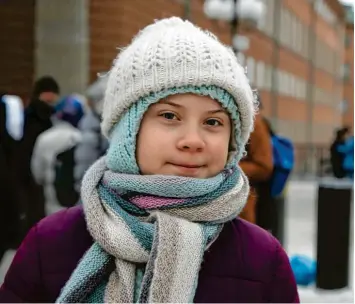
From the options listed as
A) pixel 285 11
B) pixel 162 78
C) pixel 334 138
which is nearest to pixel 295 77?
pixel 334 138

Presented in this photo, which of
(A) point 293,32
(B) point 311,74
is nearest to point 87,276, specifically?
(A) point 293,32

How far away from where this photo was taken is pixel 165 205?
4.19ft

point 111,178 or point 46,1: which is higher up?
point 46,1

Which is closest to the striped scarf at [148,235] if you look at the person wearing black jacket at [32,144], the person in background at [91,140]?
the person in background at [91,140]

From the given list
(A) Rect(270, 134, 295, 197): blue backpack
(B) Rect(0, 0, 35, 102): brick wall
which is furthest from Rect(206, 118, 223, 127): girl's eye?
(B) Rect(0, 0, 35, 102): brick wall

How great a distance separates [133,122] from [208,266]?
0.32 metres

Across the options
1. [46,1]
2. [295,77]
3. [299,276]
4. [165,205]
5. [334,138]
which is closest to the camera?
[165,205]

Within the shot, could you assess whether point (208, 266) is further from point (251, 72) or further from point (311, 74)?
point (311, 74)

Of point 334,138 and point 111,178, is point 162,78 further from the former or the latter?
point 334,138

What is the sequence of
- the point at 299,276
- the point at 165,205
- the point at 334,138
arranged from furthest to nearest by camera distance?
the point at 334,138 < the point at 299,276 < the point at 165,205

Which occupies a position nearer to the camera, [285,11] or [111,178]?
[111,178]

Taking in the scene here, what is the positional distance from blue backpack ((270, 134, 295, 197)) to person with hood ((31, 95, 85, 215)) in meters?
1.23

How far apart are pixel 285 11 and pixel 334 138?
740 centimetres

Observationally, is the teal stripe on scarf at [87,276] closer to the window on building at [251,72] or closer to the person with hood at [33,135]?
the window on building at [251,72]
